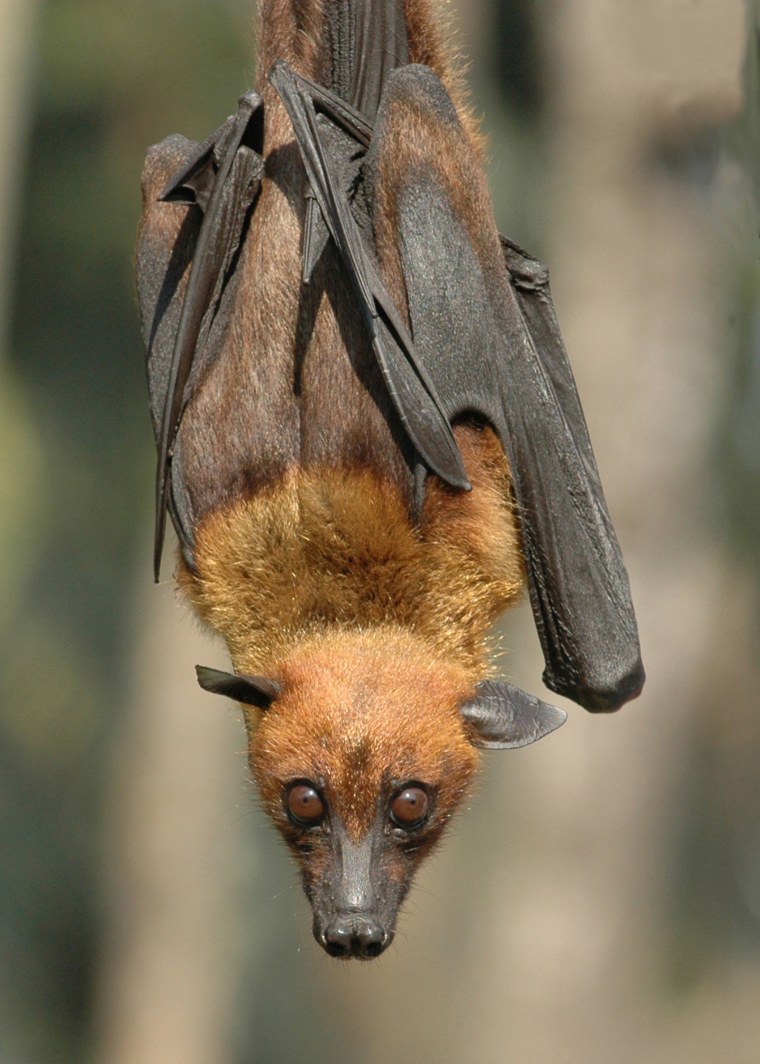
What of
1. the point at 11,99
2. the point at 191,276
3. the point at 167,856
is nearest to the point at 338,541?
the point at 191,276

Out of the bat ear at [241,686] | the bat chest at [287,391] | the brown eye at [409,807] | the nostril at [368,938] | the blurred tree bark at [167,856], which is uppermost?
the bat chest at [287,391]

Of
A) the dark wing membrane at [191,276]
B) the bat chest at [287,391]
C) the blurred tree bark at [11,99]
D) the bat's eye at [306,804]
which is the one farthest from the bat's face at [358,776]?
the blurred tree bark at [11,99]

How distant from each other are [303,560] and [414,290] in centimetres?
80

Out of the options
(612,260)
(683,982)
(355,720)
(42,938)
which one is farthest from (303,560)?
(42,938)

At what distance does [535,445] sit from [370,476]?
21.1 inches

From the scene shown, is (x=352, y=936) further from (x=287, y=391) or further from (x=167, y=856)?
(x=167, y=856)

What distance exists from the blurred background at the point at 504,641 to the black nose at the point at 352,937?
2782 millimetres

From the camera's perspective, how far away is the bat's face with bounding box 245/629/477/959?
3.62m

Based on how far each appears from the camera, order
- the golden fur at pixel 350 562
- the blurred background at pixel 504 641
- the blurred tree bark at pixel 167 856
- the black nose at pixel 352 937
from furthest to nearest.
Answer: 1. the blurred tree bark at pixel 167 856
2. the blurred background at pixel 504 641
3. the golden fur at pixel 350 562
4. the black nose at pixel 352 937

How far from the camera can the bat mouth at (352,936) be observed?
3547 mm

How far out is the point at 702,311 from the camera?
10555 mm

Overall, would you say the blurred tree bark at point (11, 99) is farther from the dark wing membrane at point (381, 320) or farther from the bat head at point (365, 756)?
the bat head at point (365, 756)

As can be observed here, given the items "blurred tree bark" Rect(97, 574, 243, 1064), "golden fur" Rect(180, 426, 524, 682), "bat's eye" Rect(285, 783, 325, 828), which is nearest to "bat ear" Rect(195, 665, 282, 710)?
"golden fur" Rect(180, 426, 524, 682)

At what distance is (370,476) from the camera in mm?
3852
